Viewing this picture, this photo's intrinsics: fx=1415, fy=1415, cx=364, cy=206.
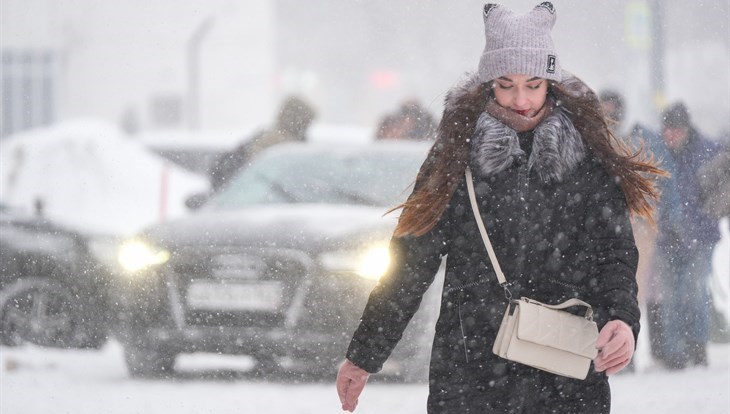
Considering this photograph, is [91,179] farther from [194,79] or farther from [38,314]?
[194,79]

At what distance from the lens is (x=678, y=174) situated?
697 cm

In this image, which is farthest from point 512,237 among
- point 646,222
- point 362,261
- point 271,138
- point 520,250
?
point 271,138

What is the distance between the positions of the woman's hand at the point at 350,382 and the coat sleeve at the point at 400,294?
0.02 metres

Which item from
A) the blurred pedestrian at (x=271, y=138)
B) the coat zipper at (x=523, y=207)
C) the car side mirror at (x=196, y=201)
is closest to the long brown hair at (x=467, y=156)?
the coat zipper at (x=523, y=207)

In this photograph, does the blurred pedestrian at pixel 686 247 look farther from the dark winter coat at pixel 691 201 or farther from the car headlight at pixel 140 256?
the car headlight at pixel 140 256

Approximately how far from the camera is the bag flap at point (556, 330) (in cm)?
327

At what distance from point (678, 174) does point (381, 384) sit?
1.80m

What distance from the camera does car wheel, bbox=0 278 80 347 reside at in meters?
7.00

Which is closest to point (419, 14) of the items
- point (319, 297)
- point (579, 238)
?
point (319, 297)

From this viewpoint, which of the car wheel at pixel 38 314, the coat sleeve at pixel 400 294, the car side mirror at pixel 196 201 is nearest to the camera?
the coat sleeve at pixel 400 294

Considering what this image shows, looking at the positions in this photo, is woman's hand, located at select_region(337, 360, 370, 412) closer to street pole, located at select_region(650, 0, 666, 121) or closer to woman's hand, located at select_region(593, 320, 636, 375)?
woman's hand, located at select_region(593, 320, 636, 375)

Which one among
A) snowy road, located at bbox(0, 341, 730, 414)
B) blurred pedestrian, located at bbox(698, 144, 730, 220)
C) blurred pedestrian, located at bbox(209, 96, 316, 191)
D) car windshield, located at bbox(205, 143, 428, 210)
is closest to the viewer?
snowy road, located at bbox(0, 341, 730, 414)

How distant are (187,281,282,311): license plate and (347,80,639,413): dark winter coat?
125 inches

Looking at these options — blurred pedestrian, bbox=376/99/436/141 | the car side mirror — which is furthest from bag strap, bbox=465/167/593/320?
the car side mirror
